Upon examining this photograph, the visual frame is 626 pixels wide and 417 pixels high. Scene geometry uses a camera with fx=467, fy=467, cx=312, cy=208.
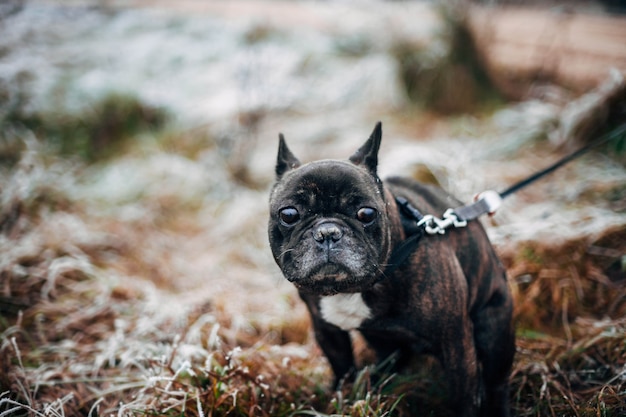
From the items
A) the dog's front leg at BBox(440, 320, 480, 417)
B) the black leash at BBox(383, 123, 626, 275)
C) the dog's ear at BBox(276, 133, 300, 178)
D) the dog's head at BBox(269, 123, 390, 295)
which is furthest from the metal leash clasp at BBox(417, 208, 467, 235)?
the dog's ear at BBox(276, 133, 300, 178)

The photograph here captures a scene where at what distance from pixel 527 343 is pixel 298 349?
150 cm

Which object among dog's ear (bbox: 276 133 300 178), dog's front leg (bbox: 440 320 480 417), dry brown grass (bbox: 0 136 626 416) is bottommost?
dry brown grass (bbox: 0 136 626 416)

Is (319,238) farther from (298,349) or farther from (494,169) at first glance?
(494,169)

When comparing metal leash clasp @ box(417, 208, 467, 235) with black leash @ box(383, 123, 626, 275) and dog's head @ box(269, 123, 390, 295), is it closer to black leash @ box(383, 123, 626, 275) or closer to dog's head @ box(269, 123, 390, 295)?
black leash @ box(383, 123, 626, 275)

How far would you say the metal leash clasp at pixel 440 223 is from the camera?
224 centimetres

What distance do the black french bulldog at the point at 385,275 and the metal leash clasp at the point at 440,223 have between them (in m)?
0.04

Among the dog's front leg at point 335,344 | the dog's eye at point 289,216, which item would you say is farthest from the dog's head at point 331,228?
the dog's front leg at point 335,344

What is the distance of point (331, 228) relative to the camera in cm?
190

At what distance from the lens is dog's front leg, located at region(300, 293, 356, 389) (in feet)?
8.02

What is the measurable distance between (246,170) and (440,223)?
3.86 meters

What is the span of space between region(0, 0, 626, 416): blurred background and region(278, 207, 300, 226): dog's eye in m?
0.93

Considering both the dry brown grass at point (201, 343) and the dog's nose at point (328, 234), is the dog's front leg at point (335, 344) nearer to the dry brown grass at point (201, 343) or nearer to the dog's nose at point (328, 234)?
the dry brown grass at point (201, 343)

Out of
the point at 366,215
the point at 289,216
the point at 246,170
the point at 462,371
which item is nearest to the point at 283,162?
the point at 289,216

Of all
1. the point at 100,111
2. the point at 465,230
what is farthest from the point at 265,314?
the point at 100,111
